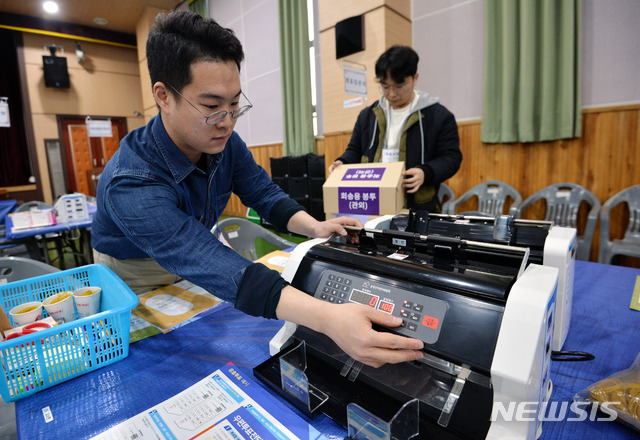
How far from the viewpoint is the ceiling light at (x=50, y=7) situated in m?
5.86

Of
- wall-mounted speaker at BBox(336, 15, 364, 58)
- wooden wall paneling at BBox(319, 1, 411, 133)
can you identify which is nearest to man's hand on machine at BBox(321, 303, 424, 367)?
wooden wall paneling at BBox(319, 1, 411, 133)

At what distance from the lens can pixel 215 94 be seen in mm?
812

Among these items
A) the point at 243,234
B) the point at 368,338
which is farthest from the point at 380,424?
the point at 243,234

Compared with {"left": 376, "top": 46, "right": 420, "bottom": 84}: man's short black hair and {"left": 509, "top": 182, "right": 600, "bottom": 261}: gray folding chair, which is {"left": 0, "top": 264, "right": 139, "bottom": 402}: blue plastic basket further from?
{"left": 509, "top": 182, "right": 600, "bottom": 261}: gray folding chair

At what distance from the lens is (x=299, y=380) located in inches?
26.2

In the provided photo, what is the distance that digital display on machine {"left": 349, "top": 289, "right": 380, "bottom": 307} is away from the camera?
680 mm

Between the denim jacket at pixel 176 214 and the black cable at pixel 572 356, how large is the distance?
2.14 ft

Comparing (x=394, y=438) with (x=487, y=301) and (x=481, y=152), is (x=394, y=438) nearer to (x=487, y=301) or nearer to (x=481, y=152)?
(x=487, y=301)

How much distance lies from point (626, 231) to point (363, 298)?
9.04 feet

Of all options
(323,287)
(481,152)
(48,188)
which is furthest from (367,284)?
(48,188)

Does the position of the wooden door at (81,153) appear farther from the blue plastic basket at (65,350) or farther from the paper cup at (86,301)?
the blue plastic basket at (65,350)

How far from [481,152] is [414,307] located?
2.88 metres

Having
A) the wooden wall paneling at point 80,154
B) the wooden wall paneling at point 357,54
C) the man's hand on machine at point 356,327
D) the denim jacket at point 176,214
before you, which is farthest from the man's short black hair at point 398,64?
the wooden wall paneling at point 80,154

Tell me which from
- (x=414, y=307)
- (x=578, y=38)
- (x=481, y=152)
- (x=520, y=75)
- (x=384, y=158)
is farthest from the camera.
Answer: (x=481, y=152)
